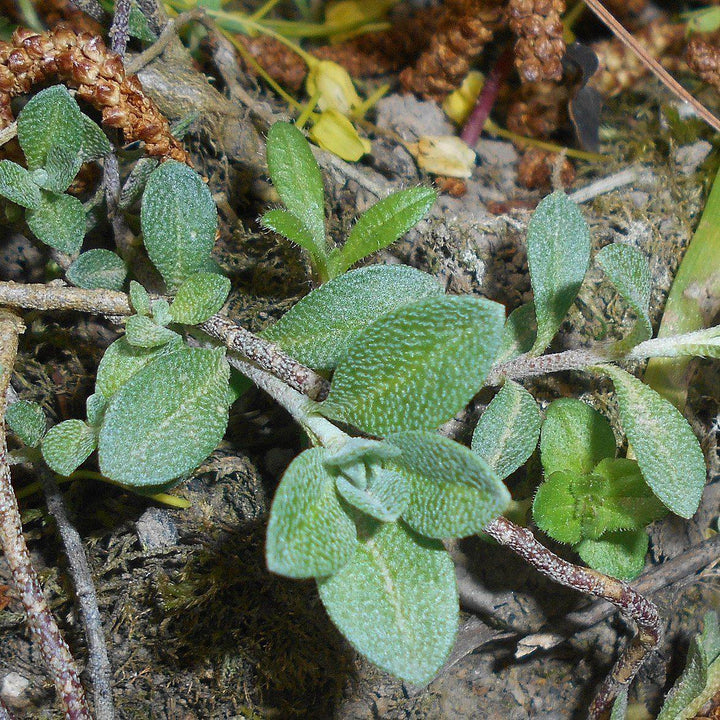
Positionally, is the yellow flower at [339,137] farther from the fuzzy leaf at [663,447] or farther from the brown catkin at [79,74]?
the fuzzy leaf at [663,447]

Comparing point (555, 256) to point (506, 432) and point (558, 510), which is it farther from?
point (558, 510)

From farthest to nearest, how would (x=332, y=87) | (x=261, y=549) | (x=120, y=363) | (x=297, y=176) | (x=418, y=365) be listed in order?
1. (x=332, y=87)
2. (x=261, y=549)
3. (x=297, y=176)
4. (x=120, y=363)
5. (x=418, y=365)

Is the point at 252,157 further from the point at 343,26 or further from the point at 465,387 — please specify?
the point at 465,387

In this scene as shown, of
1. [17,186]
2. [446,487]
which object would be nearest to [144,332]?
[17,186]

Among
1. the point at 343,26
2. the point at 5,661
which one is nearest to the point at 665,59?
the point at 343,26

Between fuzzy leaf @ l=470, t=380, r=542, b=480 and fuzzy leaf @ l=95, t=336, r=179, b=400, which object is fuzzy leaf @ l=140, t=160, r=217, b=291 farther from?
fuzzy leaf @ l=470, t=380, r=542, b=480

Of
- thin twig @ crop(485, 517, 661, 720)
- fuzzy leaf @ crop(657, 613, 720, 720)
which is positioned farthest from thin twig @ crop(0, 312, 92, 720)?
fuzzy leaf @ crop(657, 613, 720, 720)

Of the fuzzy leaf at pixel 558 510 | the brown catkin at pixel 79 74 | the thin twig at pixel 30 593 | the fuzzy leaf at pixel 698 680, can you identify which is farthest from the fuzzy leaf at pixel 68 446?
the fuzzy leaf at pixel 698 680
